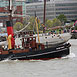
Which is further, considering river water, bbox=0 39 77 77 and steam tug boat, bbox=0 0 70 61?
steam tug boat, bbox=0 0 70 61

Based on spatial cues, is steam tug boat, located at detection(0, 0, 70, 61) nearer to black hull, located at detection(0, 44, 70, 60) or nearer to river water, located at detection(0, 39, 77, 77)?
black hull, located at detection(0, 44, 70, 60)

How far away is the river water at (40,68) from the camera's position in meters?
33.3

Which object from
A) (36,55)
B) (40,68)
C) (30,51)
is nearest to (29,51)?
(30,51)

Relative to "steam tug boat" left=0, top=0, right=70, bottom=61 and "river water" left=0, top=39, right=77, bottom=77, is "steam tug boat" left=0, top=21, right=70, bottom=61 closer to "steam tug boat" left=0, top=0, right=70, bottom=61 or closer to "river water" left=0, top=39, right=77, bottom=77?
"steam tug boat" left=0, top=0, right=70, bottom=61

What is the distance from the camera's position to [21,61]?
4259cm

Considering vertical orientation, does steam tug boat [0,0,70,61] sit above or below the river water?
above

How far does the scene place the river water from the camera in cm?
3328

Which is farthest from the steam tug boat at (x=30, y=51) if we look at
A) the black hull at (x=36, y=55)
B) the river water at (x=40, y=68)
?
the river water at (x=40, y=68)

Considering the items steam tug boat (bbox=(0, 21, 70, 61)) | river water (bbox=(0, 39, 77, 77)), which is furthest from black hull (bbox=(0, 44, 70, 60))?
river water (bbox=(0, 39, 77, 77))

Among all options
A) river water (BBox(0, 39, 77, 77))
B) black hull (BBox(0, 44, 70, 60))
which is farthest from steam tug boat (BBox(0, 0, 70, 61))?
river water (BBox(0, 39, 77, 77))

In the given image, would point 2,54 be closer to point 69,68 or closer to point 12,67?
point 12,67

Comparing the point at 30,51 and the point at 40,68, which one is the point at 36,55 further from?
the point at 40,68

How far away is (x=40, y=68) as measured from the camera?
1448 inches

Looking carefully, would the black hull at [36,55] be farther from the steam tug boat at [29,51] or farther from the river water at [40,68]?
the river water at [40,68]
